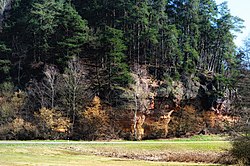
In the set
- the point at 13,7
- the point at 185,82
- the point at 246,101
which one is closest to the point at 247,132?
the point at 246,101


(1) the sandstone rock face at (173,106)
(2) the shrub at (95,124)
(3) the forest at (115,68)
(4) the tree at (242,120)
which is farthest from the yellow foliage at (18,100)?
(4) the tree at (242,120)

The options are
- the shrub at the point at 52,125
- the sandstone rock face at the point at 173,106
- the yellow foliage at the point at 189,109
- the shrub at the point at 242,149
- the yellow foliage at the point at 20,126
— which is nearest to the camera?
the shrub at the point at 242,149

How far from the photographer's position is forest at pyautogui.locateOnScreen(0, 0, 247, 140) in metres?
47.4

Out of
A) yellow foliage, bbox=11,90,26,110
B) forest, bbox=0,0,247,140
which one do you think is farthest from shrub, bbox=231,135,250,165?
yellow foliage, bbox=11,90,26,110

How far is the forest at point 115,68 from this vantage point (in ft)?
155

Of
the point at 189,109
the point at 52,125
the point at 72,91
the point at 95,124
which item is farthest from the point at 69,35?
the point at 189,109

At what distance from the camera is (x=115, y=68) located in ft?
169

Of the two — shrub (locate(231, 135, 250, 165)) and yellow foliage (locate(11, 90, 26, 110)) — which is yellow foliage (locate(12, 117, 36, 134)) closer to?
yellow foliage (locate(11, 90, 26, 110))

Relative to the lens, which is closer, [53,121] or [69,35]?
[53,121]

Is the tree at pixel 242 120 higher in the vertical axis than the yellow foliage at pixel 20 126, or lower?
higher

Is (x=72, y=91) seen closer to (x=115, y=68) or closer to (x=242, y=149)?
(x=115, y=68)

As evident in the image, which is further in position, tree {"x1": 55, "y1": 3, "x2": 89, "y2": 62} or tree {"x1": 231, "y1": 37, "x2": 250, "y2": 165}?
tree {"x1": 55, "y1": 3, "x2": 89, "y2": 62}

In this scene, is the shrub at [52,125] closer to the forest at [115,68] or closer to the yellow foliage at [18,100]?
the forest at [115,68]

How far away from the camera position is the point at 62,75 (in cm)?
4975
